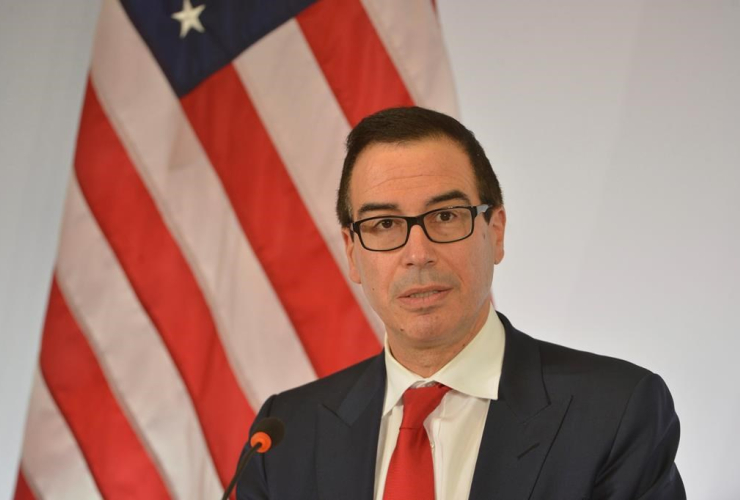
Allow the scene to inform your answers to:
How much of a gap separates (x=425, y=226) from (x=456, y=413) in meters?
0.36

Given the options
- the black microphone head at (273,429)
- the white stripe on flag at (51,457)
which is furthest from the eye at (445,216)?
the white stripe on flag at (51,457)

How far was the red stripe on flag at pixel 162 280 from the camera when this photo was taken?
2.47 m

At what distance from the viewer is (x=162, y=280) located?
2492 mm

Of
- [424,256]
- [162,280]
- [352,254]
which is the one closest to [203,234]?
[162,280]

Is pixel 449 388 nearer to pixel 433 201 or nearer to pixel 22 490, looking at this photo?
pixel 433 201

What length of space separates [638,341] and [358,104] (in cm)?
106

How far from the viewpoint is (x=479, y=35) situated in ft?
8.82

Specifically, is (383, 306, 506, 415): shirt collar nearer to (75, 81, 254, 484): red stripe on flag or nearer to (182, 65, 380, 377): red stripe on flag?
(182, 65, 380, 377): red stripe on flag

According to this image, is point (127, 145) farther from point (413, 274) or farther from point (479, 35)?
point (413, 274)

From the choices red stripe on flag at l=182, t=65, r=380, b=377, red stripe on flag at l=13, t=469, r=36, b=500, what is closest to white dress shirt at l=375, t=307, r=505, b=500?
red stripe on flag at l=182, t=65, r=380, b=377

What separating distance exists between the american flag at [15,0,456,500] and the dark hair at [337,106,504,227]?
2.56 ft

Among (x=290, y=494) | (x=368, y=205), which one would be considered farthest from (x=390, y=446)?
(x=368, y=205)

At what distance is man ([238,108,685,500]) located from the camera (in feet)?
4.75

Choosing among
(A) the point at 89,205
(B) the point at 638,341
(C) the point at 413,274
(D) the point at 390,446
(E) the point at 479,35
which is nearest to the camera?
(C) the point at 413,274
